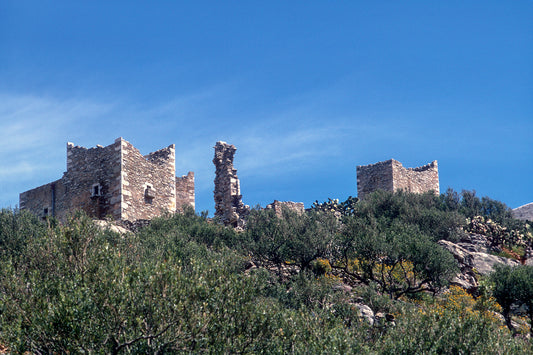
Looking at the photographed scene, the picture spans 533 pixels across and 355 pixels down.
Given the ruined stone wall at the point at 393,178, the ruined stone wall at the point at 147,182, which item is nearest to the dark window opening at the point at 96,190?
the ruined stone wall at the point at 147,182

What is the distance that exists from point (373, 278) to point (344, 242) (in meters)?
2.34

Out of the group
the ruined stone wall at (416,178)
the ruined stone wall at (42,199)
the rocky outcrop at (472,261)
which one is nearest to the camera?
the rocky outcrop at (472,261)

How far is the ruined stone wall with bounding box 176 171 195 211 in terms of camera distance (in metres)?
35.4

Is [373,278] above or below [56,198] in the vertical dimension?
below

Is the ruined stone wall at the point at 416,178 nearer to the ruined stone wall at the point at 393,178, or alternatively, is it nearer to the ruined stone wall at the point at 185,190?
the ruined stone wall at the point at 393,178

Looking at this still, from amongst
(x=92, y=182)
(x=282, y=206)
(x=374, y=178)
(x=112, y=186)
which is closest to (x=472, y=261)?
(x=282, y=206)

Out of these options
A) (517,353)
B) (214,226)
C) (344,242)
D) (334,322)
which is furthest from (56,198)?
(517,353)

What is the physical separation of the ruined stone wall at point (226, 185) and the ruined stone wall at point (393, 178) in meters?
11.3

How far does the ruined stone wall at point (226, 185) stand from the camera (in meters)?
34.6

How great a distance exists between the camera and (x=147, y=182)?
1239 inches

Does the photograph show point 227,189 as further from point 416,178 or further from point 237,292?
point 237,292

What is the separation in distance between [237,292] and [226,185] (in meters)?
20.2

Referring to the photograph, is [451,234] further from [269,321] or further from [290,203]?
[269,321]

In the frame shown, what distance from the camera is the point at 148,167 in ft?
104
